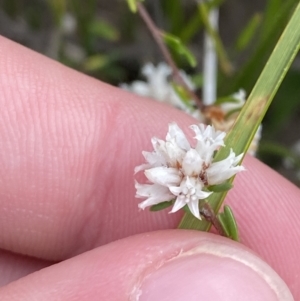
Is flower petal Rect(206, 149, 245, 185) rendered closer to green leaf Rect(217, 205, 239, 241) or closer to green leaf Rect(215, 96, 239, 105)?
green leaf Rect(217, 205, 239, 241)

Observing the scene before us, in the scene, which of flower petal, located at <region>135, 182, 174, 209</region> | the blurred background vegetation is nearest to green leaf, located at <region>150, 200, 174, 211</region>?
flower petal, located at <region>135, 182, 174, 209</region>

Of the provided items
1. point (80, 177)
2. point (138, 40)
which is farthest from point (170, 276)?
point (138, 40)

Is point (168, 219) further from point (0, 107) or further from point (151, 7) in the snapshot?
point (151, 7)

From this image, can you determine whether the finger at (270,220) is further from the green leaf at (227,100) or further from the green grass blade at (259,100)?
the green grass blade at (259,100)

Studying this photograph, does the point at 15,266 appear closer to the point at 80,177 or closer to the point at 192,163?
the point at 80,177

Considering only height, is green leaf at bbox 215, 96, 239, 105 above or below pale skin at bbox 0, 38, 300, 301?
above

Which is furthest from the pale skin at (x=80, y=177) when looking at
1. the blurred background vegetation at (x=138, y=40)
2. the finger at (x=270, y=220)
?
the blurred background vegetation at (x=138, y=40)
